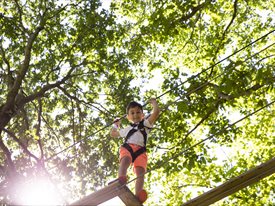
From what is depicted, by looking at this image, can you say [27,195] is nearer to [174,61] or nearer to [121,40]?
[121,40]

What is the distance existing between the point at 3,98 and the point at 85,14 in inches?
186

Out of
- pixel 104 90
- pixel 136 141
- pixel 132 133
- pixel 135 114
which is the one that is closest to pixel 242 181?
pixel 136 141

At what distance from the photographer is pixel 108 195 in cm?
415

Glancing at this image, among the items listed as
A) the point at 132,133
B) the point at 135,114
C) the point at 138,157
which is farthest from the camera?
the point at 135,114

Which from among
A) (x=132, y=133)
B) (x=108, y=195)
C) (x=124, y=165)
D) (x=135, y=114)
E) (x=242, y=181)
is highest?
(x=135, y=114)

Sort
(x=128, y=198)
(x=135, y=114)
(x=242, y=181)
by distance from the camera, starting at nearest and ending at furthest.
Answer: (x=242, y=181), (x=128, y=198), (x=135, y=114)

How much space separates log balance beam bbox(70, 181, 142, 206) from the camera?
4036 mm

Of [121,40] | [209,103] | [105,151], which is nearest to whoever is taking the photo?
[209,103]

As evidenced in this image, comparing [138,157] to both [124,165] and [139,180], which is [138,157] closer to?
[124,165]

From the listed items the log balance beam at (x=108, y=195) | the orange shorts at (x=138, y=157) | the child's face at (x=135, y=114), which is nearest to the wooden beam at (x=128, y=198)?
the log balance beam at (x=108, y=195)

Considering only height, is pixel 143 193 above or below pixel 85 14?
below

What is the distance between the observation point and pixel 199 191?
1509 centimetres

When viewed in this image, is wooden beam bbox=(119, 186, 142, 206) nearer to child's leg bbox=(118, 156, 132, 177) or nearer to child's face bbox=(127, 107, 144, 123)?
child's leg bbox=(118, 156, 132, 177)

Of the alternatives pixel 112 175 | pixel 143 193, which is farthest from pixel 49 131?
pixel 143 193
